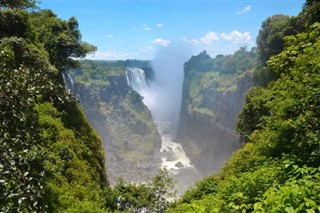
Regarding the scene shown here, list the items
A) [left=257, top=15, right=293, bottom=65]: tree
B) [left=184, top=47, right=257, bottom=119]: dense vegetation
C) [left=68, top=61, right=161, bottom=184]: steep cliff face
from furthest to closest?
[left=184, top=47, right=257, bottom=119]: dense vegetation < [left=68, top=61, right=161, bottom=184]: steep cliff face < [left=257, top=15, right=293, bottom=65]: tree

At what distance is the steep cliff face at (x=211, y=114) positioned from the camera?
84331 mm

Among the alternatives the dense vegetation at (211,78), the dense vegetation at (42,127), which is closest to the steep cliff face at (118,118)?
the dense vegetation at (211,78)

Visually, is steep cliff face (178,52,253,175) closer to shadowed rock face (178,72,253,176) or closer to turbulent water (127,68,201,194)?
shadowed rock face (178,72,253,176)

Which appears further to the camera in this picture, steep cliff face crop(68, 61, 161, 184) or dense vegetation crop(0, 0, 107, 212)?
steep cliff face crop(68, 61, 161, 184)

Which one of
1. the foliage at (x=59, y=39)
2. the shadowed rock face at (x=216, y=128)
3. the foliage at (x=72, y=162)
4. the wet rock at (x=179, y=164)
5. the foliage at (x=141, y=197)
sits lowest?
the wet rock at (x=179, y=164)

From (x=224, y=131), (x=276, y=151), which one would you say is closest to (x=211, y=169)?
(x=224, y=131)

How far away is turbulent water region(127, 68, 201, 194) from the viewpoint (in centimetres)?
8636

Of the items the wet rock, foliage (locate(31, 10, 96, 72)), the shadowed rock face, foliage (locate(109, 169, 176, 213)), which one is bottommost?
the wet rock

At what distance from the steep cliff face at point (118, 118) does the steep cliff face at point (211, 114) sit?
13.3m

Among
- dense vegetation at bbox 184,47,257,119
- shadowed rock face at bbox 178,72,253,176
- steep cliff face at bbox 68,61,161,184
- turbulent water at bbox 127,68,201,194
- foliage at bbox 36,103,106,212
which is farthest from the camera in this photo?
dense vegetation at bbox 184,47,257,119

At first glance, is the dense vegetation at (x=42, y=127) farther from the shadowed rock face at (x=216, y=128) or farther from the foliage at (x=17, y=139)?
the shadowed rock face at (x=216, y=128)

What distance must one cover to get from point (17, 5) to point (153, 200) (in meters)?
18.7

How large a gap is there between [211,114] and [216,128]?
799 cm

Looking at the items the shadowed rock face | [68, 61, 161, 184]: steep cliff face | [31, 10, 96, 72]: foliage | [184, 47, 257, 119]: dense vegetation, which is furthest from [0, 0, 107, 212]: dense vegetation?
[184, 47, 257, 119]: dense vegetation
